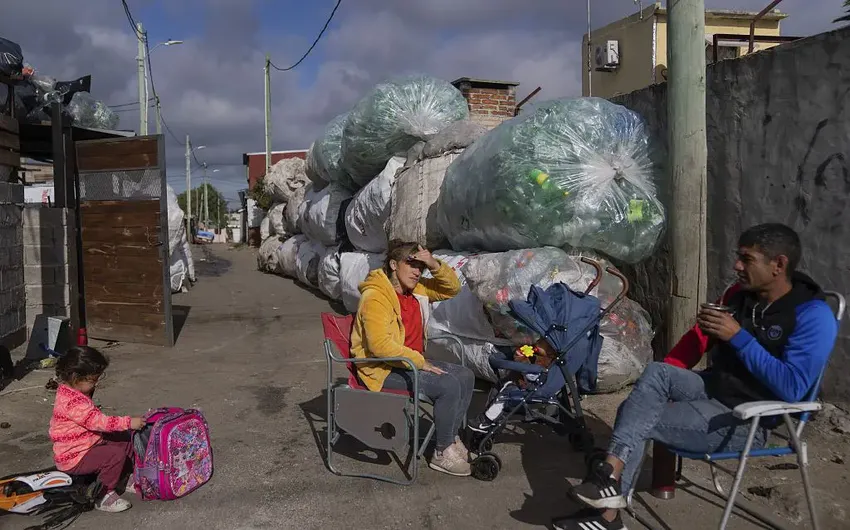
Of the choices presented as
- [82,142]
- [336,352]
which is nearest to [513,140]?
[336,352]

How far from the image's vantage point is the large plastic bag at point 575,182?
15.8ft

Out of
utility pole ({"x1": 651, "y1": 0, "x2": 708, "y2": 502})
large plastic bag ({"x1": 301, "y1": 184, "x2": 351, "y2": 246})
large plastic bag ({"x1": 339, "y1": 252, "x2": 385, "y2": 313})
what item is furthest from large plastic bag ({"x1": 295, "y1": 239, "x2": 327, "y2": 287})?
utility pole ({"x1": 651, "y1": 0, "x2": 708, "y2": 502})

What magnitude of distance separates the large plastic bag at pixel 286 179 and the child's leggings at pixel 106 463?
12012 millimetres

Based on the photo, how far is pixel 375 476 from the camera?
11.8 ft

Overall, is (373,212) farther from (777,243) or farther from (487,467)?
(777,243)

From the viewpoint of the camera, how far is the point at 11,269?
6281 millimetres

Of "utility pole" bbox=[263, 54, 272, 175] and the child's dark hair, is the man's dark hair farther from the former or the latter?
"utility pole" bbox=[263, 54, 272, 175]

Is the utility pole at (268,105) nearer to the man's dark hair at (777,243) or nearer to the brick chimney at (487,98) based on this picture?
the brick chimney at (487,98)

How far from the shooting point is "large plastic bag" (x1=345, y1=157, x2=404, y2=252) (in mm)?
7824

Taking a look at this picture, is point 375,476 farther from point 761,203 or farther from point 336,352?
point 761,203

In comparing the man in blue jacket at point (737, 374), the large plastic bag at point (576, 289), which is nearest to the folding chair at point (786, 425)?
the man in blue jacket at point (737, 374)

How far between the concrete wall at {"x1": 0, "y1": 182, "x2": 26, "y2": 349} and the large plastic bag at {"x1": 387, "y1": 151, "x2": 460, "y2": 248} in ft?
11.7

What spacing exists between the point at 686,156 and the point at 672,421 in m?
2.22

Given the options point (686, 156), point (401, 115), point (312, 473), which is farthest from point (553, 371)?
point (401, 115)
